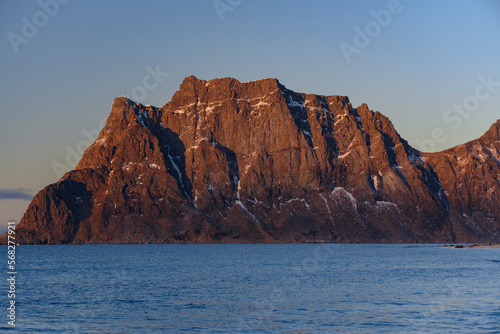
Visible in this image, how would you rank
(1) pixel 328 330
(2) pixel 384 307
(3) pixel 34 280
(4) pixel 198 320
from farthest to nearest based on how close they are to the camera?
(3) pixel 34 280
(2) pixel 384 307
(4) pixel 198 320
(1) pixel 328 330

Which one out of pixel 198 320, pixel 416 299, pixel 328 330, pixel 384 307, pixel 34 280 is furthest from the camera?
pixel 34 280

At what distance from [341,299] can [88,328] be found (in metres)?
33.4

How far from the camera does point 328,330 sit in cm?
6062

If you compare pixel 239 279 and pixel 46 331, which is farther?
pixel 239 279

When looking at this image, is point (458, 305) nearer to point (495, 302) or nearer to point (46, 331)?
point (495, 302)

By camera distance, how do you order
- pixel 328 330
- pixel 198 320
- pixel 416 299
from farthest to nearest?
1. pixel 416 299
2. pixel 198 320
3. pixel 328 330

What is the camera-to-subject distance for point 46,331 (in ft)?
202

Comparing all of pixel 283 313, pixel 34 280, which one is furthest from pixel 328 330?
pixel 34 280

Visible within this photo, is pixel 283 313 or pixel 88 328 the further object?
pixel 283 313

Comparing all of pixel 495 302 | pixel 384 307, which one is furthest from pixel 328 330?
pixel 495 302

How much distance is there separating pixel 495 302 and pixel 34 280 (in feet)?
244

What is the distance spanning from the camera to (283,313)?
7094 centimetres

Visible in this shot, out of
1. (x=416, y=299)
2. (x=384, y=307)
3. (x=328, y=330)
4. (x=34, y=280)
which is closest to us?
(x=328, y=330)

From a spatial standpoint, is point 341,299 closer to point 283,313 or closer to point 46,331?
point 283,313
